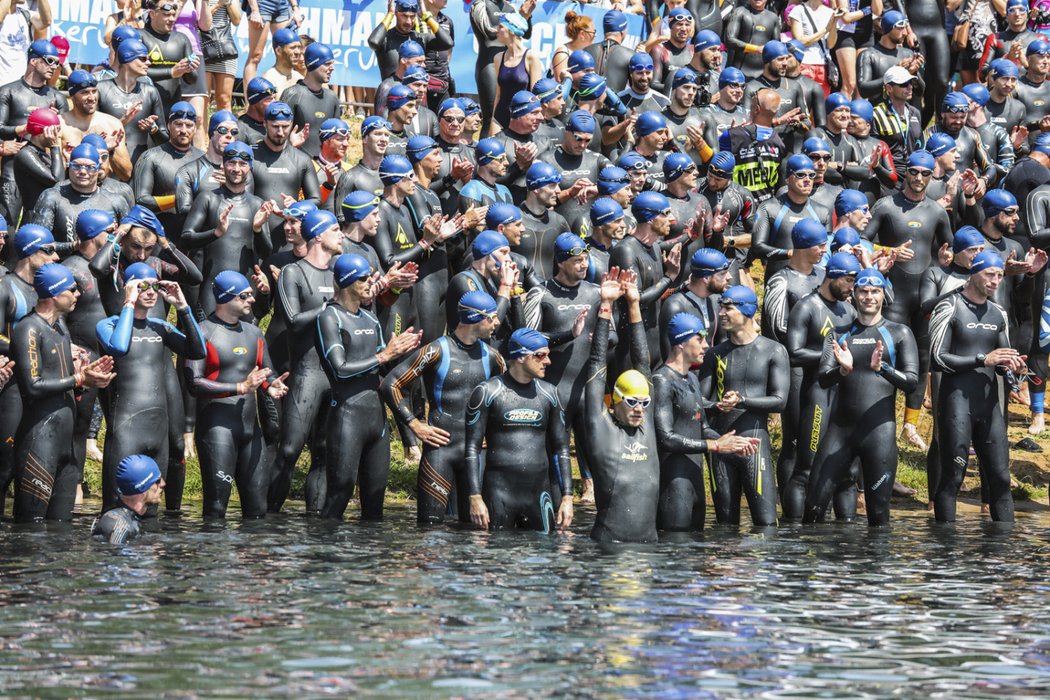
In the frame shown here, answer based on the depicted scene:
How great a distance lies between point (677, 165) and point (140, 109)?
5.41 m

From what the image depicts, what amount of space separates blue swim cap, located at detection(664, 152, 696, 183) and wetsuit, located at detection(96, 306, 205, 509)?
17.6 ft

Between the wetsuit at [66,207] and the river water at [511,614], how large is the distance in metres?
2.86

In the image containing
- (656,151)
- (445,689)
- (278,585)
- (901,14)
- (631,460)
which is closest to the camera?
(445,689)

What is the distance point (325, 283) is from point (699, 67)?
677cm

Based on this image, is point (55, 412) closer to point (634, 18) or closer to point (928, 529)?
point (928, 529)

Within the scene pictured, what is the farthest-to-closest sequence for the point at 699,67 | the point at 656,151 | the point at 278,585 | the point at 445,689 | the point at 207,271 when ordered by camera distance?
the point at 699,67
the point at 656,151
the point at 207,271
the point at 278,585
the point at 445,689

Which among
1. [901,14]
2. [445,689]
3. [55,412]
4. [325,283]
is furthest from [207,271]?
[901,14]

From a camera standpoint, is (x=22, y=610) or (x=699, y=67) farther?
(x=699, y=67)

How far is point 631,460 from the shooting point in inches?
519

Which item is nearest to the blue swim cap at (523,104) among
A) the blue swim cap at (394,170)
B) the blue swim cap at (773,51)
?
the blue swim cap at (394,170)

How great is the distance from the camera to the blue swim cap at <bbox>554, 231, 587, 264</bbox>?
14734 mm

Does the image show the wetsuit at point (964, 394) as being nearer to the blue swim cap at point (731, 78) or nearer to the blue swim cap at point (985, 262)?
the blue swim cap at point (985, 262)

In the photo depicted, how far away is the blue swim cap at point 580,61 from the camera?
19.1 metres

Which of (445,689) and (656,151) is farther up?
(656,151)
